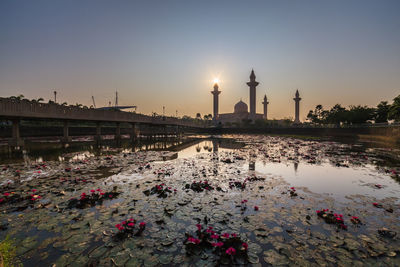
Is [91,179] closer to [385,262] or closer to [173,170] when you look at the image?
[173,170]

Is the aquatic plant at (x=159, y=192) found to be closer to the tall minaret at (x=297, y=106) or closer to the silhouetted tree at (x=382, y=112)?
the silhouetted tree at (x=382, y=112)

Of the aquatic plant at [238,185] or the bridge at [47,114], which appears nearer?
the aquatic plant at [238,185]

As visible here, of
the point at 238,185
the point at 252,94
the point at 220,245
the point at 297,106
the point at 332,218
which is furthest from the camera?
the point at 297,106

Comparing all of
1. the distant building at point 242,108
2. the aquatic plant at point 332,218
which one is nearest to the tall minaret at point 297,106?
the distant building at point 242,108

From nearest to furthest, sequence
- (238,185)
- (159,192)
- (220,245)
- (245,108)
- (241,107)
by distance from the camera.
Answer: (220,245) < (159,192) < (238,185) < (241,107) < (245,108)

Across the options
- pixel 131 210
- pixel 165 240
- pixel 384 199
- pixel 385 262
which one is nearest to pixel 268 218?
pixel 385 262

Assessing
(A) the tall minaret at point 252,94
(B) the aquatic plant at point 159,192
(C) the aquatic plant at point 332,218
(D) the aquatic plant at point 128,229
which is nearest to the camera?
(D) the aquatic plant at point 128,229

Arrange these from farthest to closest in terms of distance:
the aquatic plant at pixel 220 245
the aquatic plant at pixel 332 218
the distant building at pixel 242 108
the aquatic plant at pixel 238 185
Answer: the distant building at pixel 242 108 → the aquatic plant at pixel 238 185 → the aquatic plant at pixel 332 218 → the aquatic plant at pixel 220 245

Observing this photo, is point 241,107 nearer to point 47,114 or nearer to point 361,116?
point 361,116

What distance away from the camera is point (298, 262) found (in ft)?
12.5

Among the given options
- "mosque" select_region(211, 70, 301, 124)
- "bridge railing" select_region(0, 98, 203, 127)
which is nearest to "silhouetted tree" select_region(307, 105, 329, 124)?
"mosque" select_region(211, 70, 301, 124)

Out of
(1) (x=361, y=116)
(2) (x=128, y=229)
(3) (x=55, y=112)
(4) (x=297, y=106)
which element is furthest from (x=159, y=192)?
(4) (x=297, y=106)

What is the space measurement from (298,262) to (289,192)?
4.48 m

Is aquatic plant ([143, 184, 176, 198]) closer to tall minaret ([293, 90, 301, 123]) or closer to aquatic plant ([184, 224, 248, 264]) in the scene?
aquatic plant ([184, 224, 248, 264])
